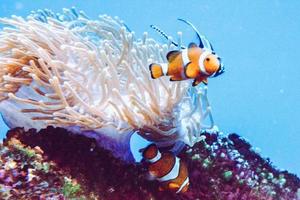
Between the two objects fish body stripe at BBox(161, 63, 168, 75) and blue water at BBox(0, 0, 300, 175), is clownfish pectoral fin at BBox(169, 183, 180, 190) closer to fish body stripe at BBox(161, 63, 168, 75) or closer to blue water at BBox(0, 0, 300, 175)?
fish body stripe at BBox(161, 63, 168, 75)

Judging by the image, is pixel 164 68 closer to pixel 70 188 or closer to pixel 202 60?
pixel 202 60

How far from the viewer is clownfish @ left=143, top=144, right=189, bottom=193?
2646 millimetres

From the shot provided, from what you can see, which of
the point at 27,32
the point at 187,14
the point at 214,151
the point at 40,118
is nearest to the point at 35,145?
the point at 40,118

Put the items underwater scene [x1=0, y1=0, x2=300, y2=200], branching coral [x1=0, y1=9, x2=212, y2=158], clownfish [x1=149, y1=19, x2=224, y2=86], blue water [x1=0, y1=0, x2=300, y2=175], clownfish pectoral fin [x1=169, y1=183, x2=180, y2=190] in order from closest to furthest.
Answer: clownfish [x1=149, y1=19, x2=224, y2=86], underwater scene [x1=0, y1=0, x2=300, y2=200], branching coral [x1=0, y1=9, x2=212, y2=158], clownfish pectoral fin [x1=169, y1=183, x2=180, y2=190], blue water [x1=0, y1=0, x2=300, y2=175]

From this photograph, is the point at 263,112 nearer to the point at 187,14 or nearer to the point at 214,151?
the point at 187,14

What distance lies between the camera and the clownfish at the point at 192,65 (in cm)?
218

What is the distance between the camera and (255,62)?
11555 millimetres

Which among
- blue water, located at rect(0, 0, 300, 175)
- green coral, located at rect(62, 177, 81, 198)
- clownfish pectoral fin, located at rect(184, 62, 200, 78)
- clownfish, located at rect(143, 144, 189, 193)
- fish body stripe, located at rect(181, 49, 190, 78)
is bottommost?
green coral, located at rect(62, 177, 81, 198)

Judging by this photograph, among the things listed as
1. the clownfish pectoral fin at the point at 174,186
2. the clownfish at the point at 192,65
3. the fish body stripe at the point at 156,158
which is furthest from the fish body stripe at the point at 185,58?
the clownfish pectoral fin at the point at 174,186

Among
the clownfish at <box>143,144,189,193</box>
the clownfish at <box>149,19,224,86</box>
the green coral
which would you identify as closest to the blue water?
the clownfish at <box>143,144,189,193</box>

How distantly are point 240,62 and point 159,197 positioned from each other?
30.6ft

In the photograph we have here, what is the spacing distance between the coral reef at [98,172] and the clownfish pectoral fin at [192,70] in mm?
804

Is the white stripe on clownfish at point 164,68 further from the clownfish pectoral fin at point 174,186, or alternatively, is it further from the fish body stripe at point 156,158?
the clownfish pectoral fin at point 174,186

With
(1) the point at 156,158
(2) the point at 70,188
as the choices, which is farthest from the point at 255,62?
(2) the point at 70,188
